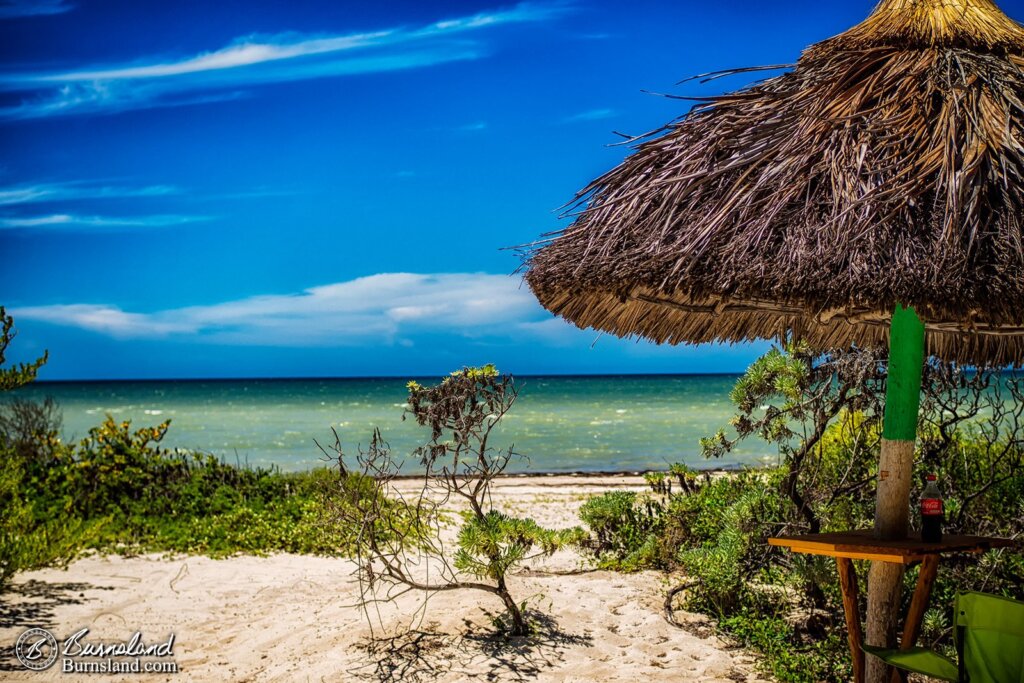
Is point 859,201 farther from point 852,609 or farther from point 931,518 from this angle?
point 852,609

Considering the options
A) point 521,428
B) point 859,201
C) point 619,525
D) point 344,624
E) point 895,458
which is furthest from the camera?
point 521,428

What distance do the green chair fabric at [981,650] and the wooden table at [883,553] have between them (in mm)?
290

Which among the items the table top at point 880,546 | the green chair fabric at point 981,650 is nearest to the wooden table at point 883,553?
the table top at point 880,546

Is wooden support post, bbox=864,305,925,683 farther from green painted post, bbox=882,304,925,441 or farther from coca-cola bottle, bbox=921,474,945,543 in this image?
coca-cola bottle, bbox=921,474,945,543

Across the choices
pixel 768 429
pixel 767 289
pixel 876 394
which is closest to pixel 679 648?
pixel 768 429

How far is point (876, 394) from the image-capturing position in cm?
568

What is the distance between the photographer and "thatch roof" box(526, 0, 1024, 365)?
2896 millimetres

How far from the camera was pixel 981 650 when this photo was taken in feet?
9.21

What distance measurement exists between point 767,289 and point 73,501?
7.15 metres

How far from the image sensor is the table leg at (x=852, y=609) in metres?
3.44

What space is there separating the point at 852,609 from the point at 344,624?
3043 millimetres

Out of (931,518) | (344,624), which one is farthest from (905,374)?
(344,624)

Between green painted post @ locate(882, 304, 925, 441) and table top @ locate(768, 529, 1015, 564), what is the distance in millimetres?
417

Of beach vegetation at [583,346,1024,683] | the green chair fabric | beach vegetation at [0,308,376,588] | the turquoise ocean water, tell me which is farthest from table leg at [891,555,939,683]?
beach vegetation at [0,308,376,588]
